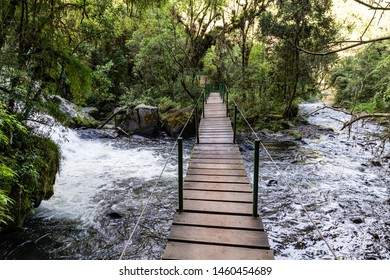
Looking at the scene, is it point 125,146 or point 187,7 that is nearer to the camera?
point 125,146

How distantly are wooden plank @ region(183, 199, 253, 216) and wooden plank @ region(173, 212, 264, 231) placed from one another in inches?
3.4

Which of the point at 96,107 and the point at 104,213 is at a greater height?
the point at 96,107

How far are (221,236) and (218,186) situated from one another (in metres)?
1.38

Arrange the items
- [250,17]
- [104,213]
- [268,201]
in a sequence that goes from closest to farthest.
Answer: [104,213] < [268,201] < [250,17]

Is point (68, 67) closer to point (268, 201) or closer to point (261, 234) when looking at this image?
point (261, 234)

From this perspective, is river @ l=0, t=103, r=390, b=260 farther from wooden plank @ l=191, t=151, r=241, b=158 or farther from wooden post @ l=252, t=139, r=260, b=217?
wooden plank @ l=191, t=151, r=241, b=158

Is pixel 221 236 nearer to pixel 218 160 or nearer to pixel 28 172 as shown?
pixel 218 160

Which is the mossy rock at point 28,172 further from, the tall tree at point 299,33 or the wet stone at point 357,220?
the tall tree at point 299,33

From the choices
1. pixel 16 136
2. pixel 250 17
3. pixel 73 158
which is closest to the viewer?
pixel 16 136

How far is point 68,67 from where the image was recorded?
15.4 feet

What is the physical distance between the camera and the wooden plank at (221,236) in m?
3.07


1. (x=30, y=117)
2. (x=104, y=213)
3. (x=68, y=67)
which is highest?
(x=68, y=67)
